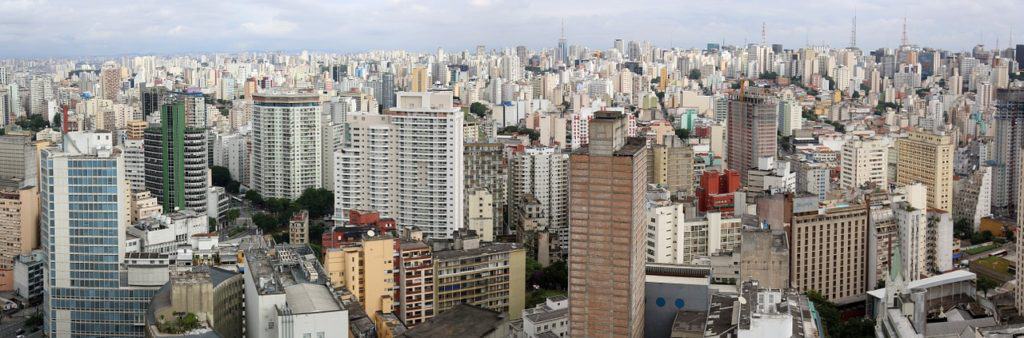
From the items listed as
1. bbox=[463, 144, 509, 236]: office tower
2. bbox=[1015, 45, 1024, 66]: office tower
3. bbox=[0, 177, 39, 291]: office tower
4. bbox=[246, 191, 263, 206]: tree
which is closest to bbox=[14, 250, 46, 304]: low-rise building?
bbox=[0, 177, 39, 291]: office tower

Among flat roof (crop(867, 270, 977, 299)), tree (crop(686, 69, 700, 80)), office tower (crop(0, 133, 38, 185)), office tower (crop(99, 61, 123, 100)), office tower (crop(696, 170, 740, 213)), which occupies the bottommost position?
flat roof (crop(867, 270, 977, 299))

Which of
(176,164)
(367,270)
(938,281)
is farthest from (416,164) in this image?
(938,281)

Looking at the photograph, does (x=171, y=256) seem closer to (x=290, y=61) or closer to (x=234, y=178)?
(x=234, y=178)

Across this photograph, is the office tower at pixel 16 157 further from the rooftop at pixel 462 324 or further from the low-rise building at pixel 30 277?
the rooftop at pixel 462 324

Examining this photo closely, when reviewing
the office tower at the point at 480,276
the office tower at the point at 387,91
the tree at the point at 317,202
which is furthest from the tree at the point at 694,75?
the office tower at the point at 480,276

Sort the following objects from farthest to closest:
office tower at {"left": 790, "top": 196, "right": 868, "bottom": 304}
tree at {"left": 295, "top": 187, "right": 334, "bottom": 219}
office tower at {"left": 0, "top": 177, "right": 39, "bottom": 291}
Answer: tree at {"left": 295, "top": 187, "right": 334, "bottom": 219}
office tower at {"left": 0, "top": 177, "right": 39, "bottom": 291}
office tower at {"left": 790, "top": 196, "right": 868, "bottom": 304}

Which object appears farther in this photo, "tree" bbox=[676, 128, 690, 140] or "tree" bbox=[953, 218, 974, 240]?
"tree" bbox=[676, 128, 690, 140]

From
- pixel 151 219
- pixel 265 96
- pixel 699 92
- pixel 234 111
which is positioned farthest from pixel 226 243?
pixel 699 92

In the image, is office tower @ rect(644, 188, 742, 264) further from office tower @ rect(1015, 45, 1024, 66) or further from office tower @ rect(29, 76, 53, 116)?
office tower @ rect(1015, 45, 1024, 66)
